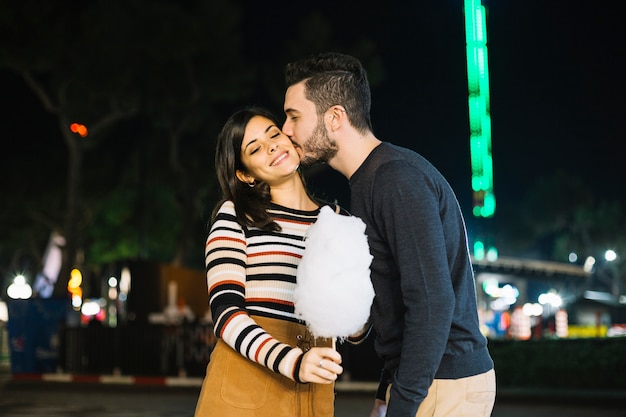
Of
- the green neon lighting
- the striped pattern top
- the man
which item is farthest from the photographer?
the green neon lighting

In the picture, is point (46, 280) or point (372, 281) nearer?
point (372, 281)

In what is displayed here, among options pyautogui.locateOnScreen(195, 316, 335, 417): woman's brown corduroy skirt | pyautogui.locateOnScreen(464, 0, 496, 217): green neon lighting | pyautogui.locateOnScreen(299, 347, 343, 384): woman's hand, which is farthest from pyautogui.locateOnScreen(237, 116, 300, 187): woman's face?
pyautogui.locateOnScreen(464, 0, 496, 217): green neon lighting

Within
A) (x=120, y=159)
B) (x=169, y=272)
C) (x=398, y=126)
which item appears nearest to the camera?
(x=169, y=272)

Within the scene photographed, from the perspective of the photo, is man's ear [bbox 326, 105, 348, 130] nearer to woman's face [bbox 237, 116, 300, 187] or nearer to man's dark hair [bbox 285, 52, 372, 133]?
man's dark hair [bbox 285, 52, 372, 133]

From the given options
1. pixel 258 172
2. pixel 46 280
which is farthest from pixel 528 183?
pixel 258 172

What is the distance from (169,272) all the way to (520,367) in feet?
42.1

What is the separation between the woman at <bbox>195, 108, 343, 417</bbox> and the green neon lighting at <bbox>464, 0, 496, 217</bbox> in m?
37.7

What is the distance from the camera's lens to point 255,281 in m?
3.31

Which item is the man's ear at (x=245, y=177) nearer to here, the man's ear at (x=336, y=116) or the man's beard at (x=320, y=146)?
the man's beard at (x=320, y=146)

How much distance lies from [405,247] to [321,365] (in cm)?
45

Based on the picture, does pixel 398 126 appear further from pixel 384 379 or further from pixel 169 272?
pixel 384 379

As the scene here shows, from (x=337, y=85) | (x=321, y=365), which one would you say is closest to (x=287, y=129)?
(x=337, y=85)

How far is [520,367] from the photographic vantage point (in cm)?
1675

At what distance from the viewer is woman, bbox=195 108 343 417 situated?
10.3 feet
